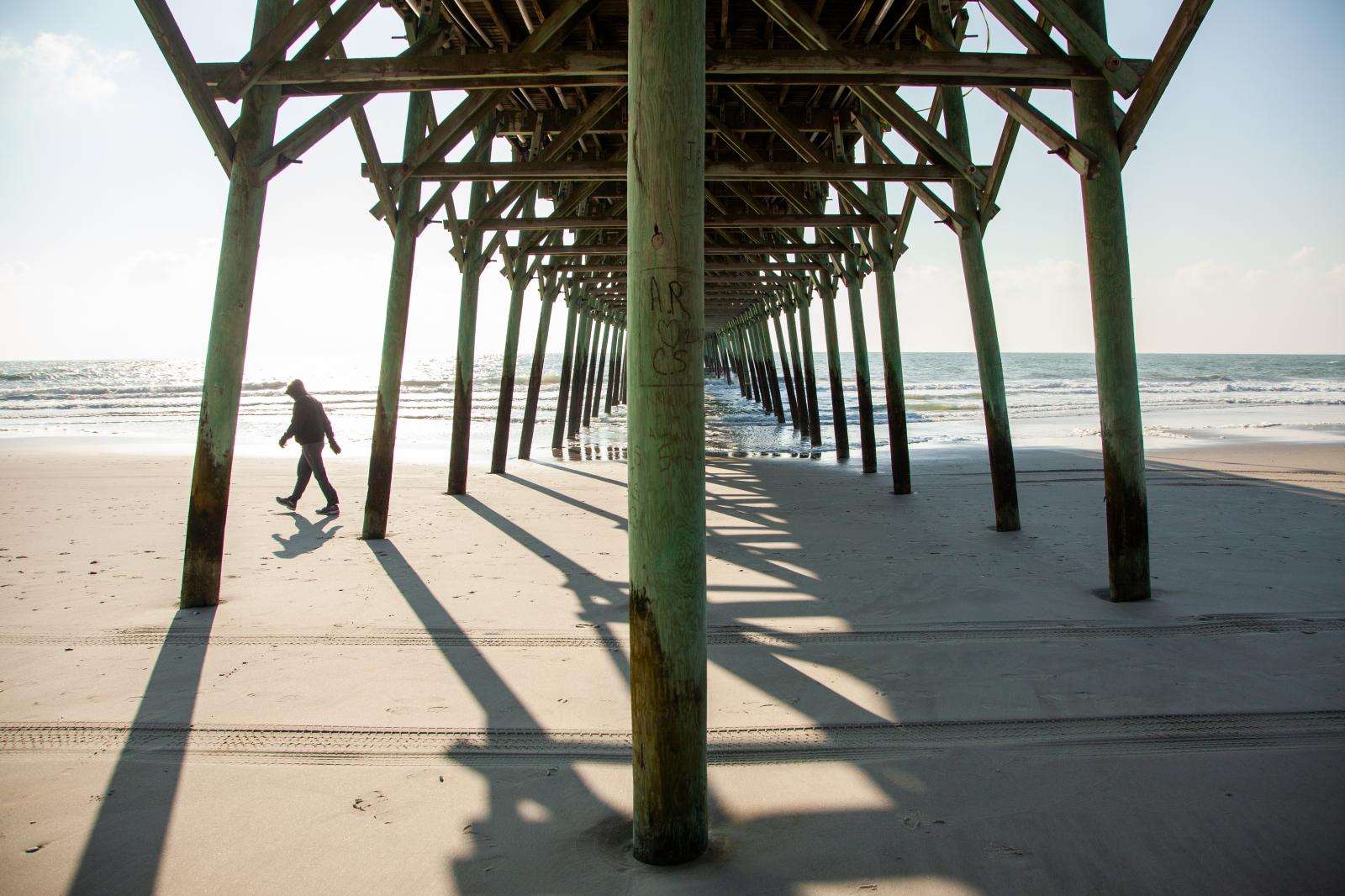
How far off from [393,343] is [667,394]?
5291 millimetres

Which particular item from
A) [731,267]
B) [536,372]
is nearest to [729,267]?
[731,267]

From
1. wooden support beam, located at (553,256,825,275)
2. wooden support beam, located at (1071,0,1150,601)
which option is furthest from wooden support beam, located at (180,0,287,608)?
wooden support beam, located at (553,256,825,275)

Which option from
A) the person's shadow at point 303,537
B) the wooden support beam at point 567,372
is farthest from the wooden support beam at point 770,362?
the person's shadow at point 303,537

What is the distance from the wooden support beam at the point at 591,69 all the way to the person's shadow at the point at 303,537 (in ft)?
10.0

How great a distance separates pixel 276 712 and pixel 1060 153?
4682 millimetres

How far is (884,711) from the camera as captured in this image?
307 cm

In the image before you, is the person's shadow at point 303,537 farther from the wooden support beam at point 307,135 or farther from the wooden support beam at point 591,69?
the wooden support beam at point 591,69

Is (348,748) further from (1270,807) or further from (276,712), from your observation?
(1270,807)

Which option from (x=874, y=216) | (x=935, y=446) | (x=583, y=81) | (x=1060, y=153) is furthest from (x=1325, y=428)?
(x=583, y=81)

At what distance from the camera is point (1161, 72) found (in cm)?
420

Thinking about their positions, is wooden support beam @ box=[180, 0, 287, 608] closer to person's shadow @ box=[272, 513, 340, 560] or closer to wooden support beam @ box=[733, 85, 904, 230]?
person's shadow @ box=[272, 513, 340, 560]

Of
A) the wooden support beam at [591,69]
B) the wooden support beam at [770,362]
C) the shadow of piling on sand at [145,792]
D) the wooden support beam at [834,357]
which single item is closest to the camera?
the shadow of piling on sand at [145,792]

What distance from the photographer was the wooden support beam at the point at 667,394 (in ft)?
6.47

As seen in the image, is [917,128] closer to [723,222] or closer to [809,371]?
[723,222]
